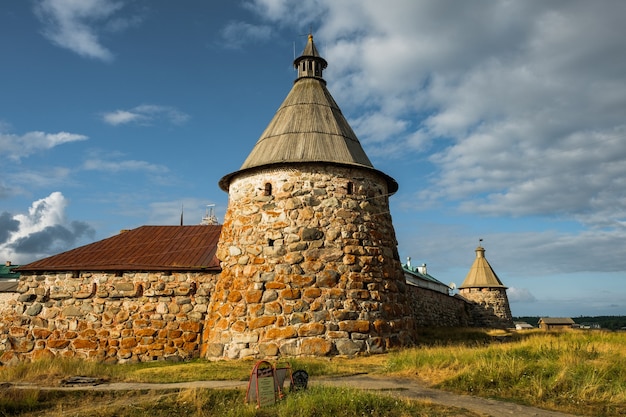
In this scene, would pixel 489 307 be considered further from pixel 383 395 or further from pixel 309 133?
pixel 383 395

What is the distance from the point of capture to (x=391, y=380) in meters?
7.88

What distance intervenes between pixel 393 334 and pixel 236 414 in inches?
239

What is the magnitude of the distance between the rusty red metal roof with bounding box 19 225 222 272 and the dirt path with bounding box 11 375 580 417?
489 centimetres

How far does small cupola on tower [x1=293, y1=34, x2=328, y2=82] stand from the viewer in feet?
47.4

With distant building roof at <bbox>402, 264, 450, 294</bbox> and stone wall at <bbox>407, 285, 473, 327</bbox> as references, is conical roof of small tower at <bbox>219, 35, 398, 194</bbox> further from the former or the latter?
distant building roof at <bbox>402, 264, 450, 294</bbox>

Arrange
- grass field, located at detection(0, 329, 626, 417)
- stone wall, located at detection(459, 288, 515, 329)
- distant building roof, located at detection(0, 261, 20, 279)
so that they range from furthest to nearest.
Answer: distant building roof, located at detection(0, 261, 20, 279) → stone wall, located at detection(459, 288, 515, 329) → grass field, located at detection(0, 329, 626, 417)

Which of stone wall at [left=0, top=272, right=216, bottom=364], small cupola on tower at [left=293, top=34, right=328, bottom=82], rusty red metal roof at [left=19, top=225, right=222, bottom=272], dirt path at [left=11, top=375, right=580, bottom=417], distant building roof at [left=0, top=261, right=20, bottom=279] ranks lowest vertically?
dirt path at [left=11, top=375, right=580, bottom=417]

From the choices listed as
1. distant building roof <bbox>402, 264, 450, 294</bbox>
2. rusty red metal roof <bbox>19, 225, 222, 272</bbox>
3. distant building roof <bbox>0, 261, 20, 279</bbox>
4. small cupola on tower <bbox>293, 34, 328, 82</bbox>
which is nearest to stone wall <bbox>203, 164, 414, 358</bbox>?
rusty red metal roof <bbox>19, 225, 222, 272</bbox>

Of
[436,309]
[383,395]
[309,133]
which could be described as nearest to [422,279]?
[436,309]

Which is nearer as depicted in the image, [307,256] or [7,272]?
[307,256]

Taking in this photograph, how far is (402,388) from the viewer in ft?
23.6

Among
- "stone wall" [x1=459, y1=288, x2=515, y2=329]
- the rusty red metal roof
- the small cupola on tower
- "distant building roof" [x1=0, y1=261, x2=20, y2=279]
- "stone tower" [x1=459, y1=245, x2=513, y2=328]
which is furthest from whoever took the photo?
"distant building roof" [x1=0, y1=261, x2=20, y2=279]

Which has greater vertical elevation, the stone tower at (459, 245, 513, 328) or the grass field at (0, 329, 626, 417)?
the stone tower at (459, 245, 513, 328)

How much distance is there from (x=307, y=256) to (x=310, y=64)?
649cm
